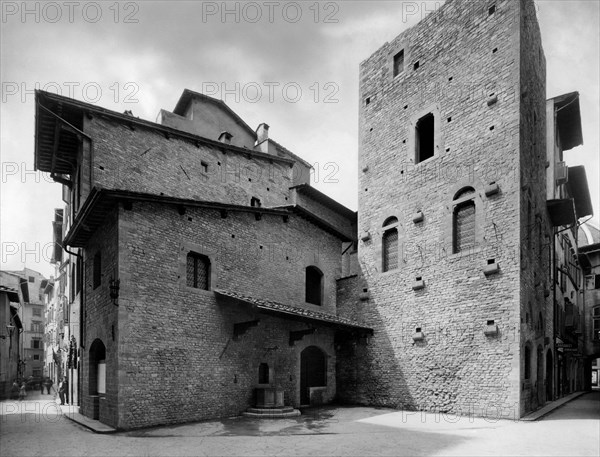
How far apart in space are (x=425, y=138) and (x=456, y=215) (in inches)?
142

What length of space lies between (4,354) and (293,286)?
1462 cm

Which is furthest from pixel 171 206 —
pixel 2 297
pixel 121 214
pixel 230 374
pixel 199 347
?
pixel 2 297

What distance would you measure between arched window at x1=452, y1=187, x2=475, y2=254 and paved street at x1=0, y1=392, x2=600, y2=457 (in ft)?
17.0

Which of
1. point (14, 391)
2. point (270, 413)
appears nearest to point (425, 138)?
point (270, 413)

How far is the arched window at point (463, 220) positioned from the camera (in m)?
14.2

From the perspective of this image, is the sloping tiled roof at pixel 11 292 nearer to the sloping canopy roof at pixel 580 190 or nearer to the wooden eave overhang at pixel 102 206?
the wooden eave overhang at pixel 102 206

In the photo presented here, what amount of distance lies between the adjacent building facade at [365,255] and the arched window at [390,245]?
75mm

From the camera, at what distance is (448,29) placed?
51.8 feet

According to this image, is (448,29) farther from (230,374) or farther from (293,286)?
(230,374)

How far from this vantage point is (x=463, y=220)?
1444cm

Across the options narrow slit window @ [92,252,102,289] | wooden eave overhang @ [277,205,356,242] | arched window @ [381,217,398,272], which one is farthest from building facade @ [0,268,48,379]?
arched window @ [381,217,398,272]

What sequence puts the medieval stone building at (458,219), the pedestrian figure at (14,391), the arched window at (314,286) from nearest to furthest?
the medieval stone building at (458,219) → the arched window at (314,286) → the pedestrian figure at (14,391)

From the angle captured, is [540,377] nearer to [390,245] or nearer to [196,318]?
[390,245]

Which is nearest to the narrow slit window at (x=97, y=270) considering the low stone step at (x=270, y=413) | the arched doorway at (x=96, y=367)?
the arched doorway at (x=96, y=367)
